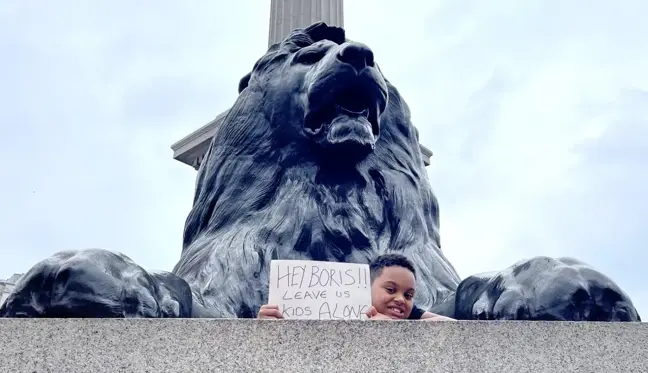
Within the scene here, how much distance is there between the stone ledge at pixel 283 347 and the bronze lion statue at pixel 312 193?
0.43 m

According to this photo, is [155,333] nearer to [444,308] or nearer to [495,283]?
[495,283]

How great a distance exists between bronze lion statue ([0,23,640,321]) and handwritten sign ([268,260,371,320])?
0.31 metres

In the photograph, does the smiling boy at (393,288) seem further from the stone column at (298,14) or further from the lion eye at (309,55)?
the stone column at (298,14)

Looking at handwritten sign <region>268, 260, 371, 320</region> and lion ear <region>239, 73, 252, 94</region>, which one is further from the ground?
lion ear <region>239, 73, 252, 94</region>

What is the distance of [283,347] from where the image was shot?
1.70 m

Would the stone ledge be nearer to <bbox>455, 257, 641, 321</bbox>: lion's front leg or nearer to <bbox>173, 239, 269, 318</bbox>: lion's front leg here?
<bbox>455, 257, 641, 321</bbox>: lion's front leg

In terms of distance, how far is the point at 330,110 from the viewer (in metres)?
3.20

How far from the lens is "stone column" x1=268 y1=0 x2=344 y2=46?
12.5 meters

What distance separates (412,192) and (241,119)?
80cm

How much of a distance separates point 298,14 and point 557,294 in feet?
36.2

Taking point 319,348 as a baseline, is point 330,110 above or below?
above

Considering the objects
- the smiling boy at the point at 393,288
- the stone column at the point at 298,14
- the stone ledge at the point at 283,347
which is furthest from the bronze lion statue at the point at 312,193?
the stone column at the point at 298,14

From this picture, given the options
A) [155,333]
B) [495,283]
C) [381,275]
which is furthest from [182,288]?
[495,283]

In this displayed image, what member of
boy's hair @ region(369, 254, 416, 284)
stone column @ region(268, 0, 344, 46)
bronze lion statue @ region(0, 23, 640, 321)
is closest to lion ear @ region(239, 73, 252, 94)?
bronze lion statue @ region(0, 23, 640, 321)
